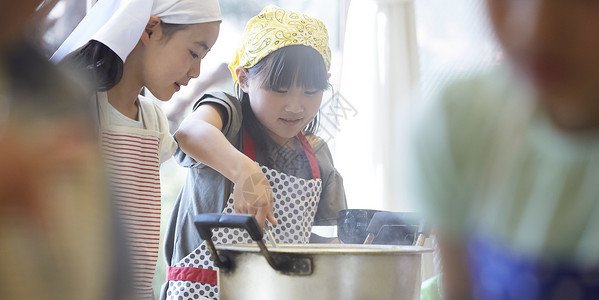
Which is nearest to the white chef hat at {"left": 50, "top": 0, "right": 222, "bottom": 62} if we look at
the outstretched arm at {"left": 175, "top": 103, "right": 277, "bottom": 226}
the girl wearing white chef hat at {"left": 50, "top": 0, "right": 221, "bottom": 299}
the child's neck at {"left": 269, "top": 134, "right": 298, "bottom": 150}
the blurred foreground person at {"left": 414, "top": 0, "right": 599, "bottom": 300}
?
the girl wearing white chef hat at {"left": 50, "top": 0, "right": 221, "bottom": 299}

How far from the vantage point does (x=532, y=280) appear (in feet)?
0.71

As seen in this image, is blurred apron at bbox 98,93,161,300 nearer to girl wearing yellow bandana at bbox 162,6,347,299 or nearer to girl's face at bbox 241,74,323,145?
girl wearing yellow bandana at bbox 162,6,347,299

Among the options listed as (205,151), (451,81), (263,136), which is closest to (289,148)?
(263,136)

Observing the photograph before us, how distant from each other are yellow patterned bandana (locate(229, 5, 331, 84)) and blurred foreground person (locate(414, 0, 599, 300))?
0.48m

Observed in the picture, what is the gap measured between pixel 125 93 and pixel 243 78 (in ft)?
0.59

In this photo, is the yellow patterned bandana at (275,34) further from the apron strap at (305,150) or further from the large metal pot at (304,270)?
the large metal pot at (304,270)

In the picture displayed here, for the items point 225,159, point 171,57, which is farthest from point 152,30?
point 225,159

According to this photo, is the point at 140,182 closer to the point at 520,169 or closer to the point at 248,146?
the point at 248,146

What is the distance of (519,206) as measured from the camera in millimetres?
229

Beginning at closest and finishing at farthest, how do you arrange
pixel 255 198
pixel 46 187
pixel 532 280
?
1. pixel 46 187
2. pixel 532 280
3. pixel 255 198

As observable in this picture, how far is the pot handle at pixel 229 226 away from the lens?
36 cm

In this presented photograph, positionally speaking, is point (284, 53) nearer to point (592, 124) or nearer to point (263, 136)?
point (263, 136)

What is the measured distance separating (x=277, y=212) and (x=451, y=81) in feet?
1.58

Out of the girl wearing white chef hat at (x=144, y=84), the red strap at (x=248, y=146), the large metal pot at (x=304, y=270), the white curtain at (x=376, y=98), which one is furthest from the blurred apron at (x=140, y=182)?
the white curtain at (x=376, y=98)
